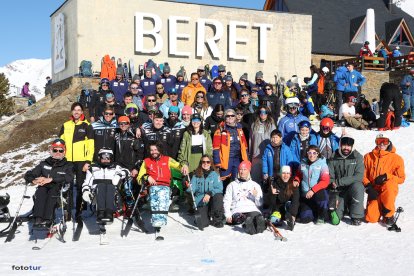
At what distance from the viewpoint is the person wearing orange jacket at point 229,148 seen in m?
7.71

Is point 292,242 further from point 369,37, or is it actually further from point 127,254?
point 369,37

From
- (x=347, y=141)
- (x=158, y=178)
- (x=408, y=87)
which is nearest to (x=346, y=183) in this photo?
(x=347, y=141)

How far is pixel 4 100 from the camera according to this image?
3241cm

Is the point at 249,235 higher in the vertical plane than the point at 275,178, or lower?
lower

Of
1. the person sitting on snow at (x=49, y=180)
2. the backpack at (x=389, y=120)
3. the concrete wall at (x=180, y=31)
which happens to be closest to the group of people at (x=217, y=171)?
the person sitting on snow at (x=49, y=180)

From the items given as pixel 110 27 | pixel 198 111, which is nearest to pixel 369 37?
pixel 110 27

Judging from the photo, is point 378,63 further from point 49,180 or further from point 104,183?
point 49,180

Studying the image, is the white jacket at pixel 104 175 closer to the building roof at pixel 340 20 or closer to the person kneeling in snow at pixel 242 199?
the person kneeling in snow at pixel 242 199

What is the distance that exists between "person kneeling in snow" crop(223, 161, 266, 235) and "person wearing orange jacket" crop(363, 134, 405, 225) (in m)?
1.77

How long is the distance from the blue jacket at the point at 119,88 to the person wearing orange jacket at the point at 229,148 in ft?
13.3

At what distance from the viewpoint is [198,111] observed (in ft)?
28.9

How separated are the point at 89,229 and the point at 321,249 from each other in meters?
3.46

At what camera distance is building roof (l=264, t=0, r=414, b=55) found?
30844 mm

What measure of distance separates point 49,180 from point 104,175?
779 mm
